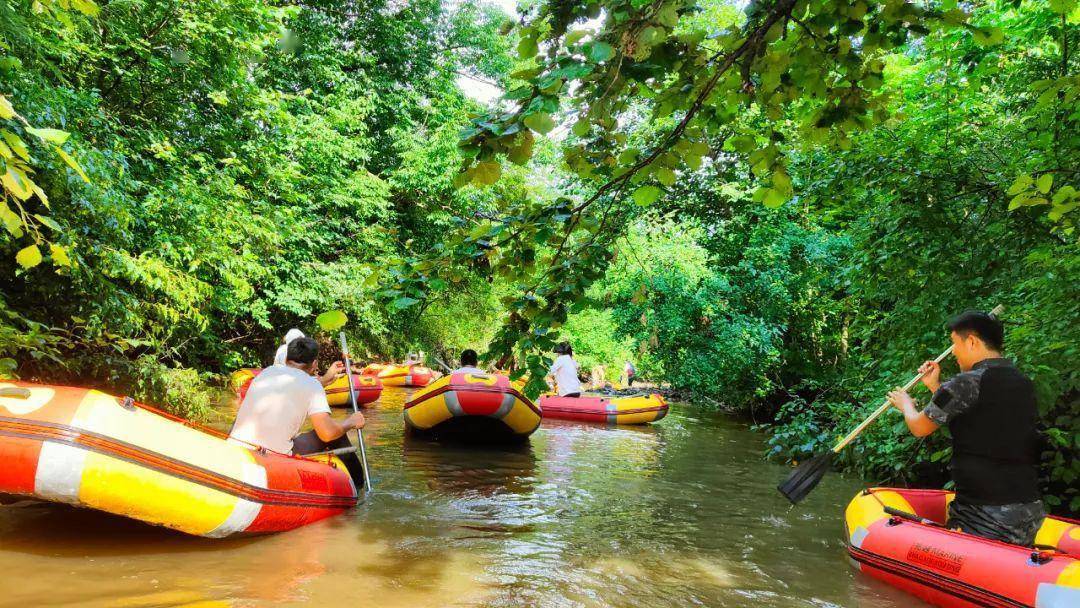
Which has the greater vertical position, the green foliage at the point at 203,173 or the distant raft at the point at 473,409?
the green foliage at the point at 203,173

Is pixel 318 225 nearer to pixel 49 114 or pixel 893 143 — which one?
pixel 49 114

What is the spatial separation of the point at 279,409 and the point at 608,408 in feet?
29.7

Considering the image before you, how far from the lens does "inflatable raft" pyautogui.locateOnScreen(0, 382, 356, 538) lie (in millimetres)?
3848

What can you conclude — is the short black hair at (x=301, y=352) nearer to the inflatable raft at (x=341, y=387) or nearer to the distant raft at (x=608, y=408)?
the inflatable raft at (x=341, y=387)

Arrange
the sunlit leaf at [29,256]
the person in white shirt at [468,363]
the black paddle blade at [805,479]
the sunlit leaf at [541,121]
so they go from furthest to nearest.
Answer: the person in white shirt at [468,363]
the black paddle blade at [805,479]
the sunlit leaf at [541,121]
the sunlit leaf at [29,256]

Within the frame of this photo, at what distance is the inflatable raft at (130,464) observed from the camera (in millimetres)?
3848

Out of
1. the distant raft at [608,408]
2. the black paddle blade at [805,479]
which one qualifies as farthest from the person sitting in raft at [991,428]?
the distant raft at [608,408]

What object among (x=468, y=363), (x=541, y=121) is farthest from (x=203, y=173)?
(x=541, y=121)

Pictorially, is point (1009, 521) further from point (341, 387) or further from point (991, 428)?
point (341, 387)

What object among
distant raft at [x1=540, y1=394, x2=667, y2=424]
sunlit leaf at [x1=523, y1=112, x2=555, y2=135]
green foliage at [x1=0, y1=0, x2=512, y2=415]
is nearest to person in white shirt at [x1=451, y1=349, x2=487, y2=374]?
green foliage at [x1=0, y1=0, x2=512, y2=415]

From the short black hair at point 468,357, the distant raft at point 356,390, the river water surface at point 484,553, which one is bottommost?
the river water surface at point 484,553

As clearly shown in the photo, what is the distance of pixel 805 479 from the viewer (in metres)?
5.39

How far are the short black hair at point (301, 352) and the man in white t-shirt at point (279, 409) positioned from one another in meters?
0.12

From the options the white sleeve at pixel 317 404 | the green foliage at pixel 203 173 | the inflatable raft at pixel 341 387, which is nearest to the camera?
the white sleeve at pixel 317 404
